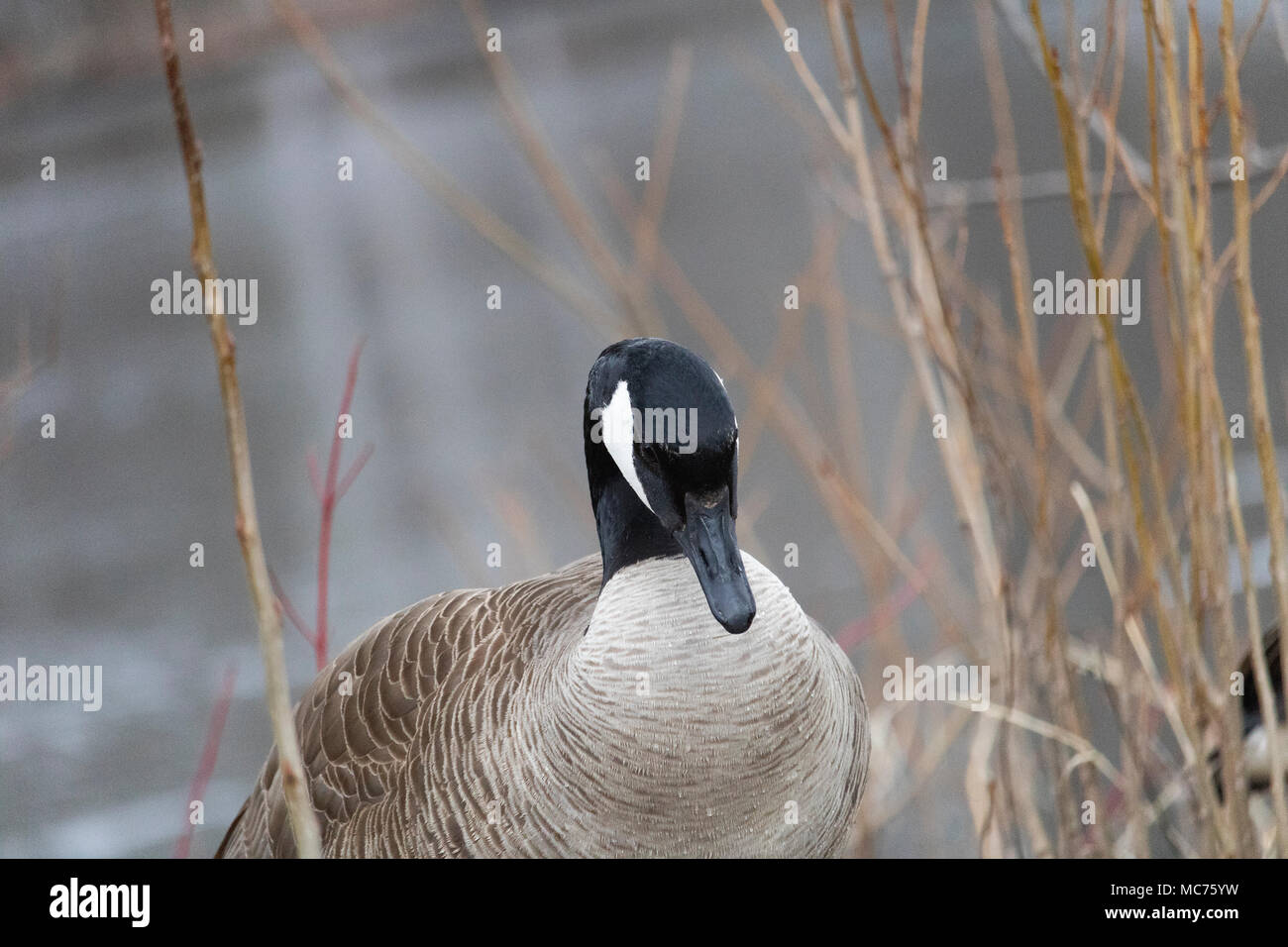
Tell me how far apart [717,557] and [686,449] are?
3.0 inches

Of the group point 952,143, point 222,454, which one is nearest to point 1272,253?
point 952,143

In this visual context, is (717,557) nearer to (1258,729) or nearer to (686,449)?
(686,449)

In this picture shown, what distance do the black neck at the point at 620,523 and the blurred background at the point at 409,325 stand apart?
198 mm

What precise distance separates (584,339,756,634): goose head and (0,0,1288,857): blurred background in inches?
10.4

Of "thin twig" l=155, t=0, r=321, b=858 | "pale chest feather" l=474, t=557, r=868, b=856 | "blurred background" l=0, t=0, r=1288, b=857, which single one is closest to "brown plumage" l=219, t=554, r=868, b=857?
"pale chest feather" l=474, t=557, r=868, b=856

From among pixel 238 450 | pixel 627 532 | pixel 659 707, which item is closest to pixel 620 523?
pixel 627 532

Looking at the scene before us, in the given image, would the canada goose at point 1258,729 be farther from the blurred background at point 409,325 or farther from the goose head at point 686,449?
the goose head at point 686,449

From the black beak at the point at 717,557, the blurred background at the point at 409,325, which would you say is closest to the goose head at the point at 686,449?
the black beak at the point at 717,557

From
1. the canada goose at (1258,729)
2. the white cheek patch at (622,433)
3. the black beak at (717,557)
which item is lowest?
the canada goose at (1258,729)

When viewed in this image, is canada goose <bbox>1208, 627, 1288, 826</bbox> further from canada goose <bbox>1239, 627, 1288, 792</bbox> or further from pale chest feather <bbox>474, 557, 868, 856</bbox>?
pale chest feather <bbox>474, 557, 868, 856</bbox>

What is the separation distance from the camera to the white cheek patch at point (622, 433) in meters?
0.87

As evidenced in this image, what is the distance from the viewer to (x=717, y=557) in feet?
2.64

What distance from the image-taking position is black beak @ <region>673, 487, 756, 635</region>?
0.78m

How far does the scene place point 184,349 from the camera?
418 centimetres
